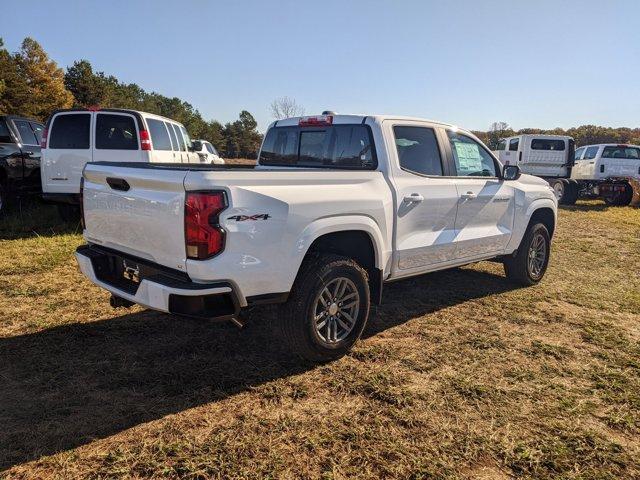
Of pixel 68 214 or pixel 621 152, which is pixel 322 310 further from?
pixel 621 152

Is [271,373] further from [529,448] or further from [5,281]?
[5,281]

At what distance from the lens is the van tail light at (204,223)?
2.85 meters

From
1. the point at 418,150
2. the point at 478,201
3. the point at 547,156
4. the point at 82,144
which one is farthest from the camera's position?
the point at 547,156

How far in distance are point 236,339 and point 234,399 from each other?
1010 mm

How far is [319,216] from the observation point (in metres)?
3.39

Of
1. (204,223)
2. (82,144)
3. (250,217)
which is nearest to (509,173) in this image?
(250,217)

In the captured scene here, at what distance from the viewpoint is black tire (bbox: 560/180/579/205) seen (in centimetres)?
1619

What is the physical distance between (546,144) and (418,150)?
48.9 ft

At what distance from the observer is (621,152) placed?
52.9ft

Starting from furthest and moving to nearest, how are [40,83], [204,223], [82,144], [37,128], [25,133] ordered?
1. [40,83]
2. [37,128]
3. [25,133]
4. [82,144]
5. [204,223]

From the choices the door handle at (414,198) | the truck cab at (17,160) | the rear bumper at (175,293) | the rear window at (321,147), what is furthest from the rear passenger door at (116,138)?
the door handle at (414,198)

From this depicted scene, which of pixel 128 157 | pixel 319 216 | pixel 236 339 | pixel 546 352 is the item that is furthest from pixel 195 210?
pixel 128 157

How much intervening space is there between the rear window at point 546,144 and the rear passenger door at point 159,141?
1329 centimetres

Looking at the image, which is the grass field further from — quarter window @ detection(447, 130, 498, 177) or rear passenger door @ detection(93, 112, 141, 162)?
rear passenger door @ detection(93, 112, 141, 162)
